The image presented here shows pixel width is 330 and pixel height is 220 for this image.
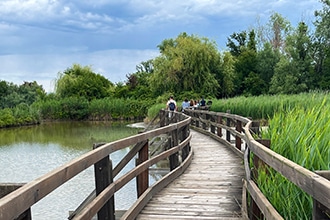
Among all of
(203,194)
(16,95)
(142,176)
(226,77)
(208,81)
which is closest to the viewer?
(142,176)

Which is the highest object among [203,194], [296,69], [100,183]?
[296,69]

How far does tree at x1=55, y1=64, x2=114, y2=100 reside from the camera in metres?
50.5

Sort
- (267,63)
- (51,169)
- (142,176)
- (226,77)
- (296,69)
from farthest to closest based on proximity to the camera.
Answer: (267,63)
(226,77)
(296,69)
(51,169)
(142,176)

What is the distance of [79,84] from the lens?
51.0 meters

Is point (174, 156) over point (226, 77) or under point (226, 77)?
under

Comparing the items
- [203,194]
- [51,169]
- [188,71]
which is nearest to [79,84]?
[188,71]

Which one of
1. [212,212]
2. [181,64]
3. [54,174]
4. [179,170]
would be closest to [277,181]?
[212,212]

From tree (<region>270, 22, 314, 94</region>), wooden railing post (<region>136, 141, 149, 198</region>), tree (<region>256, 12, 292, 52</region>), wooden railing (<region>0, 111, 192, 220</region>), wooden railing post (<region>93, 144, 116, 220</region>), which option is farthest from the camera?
tree (<region>256, 12, 292, 52</region>)

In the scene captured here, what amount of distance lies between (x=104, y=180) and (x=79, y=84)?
49.5 m

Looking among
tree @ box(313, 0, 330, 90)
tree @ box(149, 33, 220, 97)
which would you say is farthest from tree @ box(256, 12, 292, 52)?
tree @ box(149, 33, 220, 97)

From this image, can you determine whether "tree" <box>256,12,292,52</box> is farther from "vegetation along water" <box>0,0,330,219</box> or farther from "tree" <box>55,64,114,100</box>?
"tree" <box>55,64,114,100</box>

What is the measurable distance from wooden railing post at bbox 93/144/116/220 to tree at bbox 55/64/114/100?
47.7 meters

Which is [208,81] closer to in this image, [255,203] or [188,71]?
[188,71]

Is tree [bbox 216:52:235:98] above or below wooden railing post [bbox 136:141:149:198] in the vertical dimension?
above
